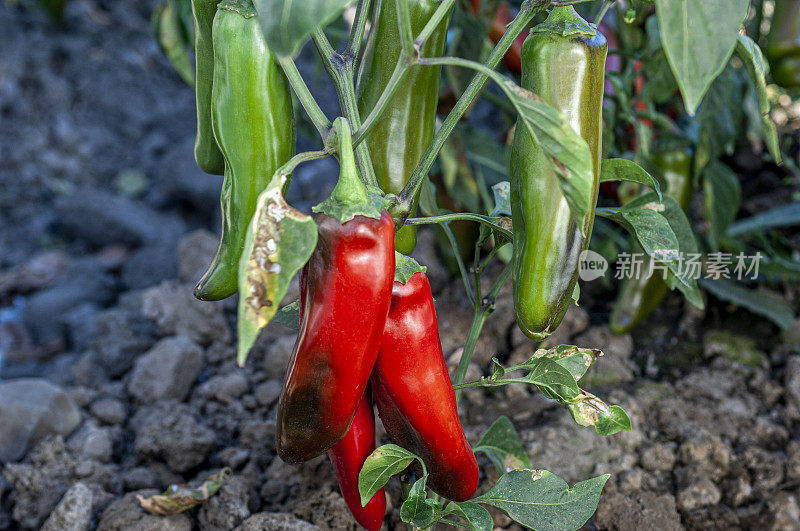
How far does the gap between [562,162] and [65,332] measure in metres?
1.50

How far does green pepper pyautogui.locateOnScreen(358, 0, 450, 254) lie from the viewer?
2.64ft

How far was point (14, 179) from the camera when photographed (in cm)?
249

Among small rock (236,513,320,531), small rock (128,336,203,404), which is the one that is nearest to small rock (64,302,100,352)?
small rock (128,336,203,404)

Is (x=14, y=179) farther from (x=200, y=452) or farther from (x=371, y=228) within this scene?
(x=371, y=228)

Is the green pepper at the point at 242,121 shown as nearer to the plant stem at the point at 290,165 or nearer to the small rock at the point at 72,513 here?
the plant stem at the point at 290,165

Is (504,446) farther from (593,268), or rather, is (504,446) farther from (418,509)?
(593,268)

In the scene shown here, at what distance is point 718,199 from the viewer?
5.05ft

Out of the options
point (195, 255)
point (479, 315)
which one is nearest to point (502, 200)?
point (479, 315)

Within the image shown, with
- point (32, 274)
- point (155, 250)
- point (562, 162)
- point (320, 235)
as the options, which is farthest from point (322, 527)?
point (32, 274)

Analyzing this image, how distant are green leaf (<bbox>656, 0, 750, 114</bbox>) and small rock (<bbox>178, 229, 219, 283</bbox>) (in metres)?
1.26

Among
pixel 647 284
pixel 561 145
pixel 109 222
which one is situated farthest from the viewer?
pixel 109 222

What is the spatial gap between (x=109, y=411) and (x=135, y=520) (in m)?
0.35

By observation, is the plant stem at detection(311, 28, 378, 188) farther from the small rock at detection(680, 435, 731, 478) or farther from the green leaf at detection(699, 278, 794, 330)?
the green leaf at detection(699, 278, 794, 330)

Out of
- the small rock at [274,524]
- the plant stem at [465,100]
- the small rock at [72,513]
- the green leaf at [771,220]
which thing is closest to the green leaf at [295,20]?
the plant stem at [465,100]
